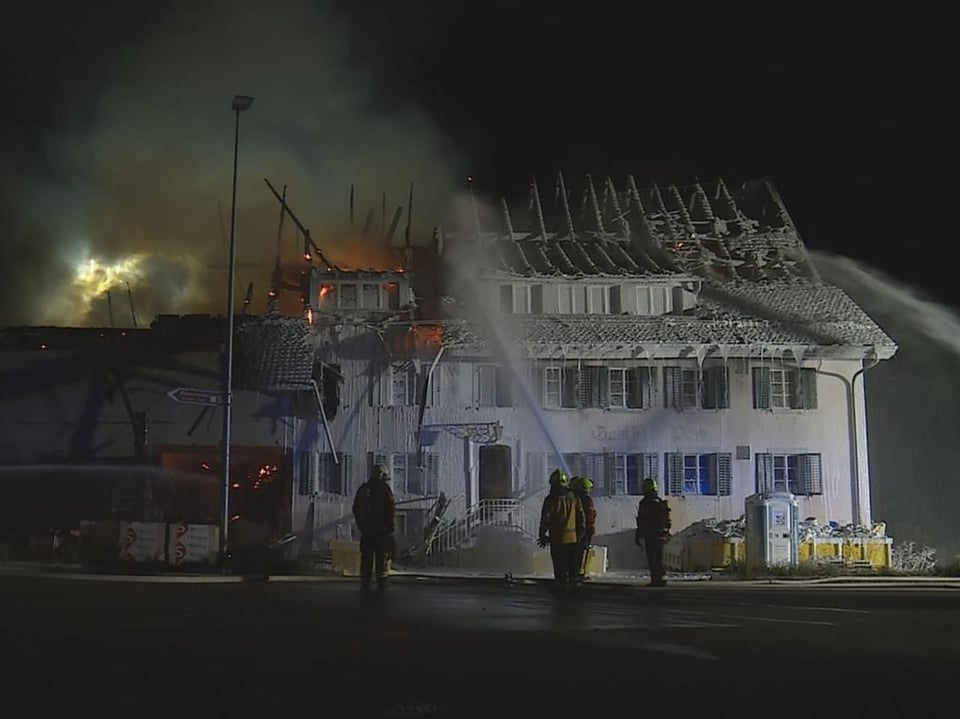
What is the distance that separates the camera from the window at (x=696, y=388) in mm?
28969

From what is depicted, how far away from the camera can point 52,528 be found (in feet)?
89.2

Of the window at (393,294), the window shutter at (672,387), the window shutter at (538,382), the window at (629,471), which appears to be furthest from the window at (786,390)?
the window at (393,294)

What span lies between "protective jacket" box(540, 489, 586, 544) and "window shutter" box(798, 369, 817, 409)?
1603 cm

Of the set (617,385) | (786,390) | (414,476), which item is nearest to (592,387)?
(617,385)

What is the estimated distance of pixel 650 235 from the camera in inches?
1313

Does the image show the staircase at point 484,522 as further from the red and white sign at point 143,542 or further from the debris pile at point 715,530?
the red and white sign at point 143,542

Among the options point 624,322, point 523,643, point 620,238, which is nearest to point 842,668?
point 523,643

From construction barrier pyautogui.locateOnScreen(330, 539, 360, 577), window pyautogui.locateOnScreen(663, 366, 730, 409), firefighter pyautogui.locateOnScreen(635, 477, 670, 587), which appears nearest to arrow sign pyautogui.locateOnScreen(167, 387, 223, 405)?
construction barrier pyautogui.locateOnScreen(330, 539, 360, 577)

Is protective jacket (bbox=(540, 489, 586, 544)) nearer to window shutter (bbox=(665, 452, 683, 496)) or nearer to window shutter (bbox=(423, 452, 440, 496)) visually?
window shutter (bbox=(423, 452, 440, 496))

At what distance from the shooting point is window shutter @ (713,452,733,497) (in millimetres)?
28656

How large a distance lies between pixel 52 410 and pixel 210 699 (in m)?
25.8

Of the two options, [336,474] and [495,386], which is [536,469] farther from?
[336,474]

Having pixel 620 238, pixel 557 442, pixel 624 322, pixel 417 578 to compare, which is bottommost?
pixel 417 578

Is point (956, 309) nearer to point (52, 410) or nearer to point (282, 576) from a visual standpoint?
point (282, 576)
